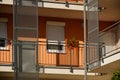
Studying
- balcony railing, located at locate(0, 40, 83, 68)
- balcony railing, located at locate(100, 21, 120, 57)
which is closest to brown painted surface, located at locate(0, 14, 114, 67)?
balcony railing, located at locate(0, 40, 83, 68)

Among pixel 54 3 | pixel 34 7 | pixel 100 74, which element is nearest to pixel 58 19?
pixel 54 3

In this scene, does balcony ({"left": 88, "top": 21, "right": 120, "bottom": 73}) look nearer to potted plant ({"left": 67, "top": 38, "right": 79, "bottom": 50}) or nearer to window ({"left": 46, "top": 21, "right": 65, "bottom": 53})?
potted plant ({"left": 67, "top": 38, "right": 79, "bottom": 50})

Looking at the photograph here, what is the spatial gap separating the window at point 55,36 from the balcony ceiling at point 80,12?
1.82ft

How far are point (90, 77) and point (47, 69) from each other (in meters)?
2.71

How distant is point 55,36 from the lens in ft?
98.5

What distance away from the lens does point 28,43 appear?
23.4 meters

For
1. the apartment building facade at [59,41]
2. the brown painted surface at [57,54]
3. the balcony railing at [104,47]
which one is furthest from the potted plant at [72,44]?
the balcony railing at [104,47]

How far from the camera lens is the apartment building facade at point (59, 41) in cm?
2823

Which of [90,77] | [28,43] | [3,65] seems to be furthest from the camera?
[90,77]

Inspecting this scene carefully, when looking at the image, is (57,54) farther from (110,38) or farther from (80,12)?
(110,38)

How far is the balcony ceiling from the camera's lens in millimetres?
28469

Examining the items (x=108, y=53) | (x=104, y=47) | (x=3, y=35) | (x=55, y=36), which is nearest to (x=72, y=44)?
(x=55, y=36)

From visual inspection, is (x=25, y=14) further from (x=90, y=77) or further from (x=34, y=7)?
(x=90, y=77)

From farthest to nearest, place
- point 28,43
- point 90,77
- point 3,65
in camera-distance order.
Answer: point 90,77 → point 3,65 → point 28,43
